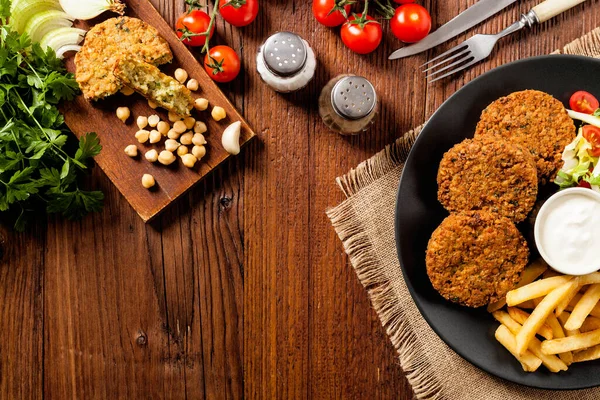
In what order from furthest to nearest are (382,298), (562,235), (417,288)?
1. (382,298)
2. (417,288)
3. (562,235)

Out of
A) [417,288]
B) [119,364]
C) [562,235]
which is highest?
[562,235]

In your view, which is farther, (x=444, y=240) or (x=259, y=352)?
(x=259, y=352)

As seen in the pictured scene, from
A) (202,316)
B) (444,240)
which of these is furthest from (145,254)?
(444,240)

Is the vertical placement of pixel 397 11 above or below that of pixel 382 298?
above

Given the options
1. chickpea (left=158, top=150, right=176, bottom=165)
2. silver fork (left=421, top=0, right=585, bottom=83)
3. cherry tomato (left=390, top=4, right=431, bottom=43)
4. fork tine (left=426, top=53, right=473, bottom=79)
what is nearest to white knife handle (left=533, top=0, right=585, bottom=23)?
silver fork (left=421, top=0, right=585, bottom=83)

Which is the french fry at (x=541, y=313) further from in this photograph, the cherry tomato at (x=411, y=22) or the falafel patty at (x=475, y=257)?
the cherry tomato at (x=411, y=22)

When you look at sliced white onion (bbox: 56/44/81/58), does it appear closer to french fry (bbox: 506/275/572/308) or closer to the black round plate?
the black round plate

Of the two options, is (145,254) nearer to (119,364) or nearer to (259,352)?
(119,364)
